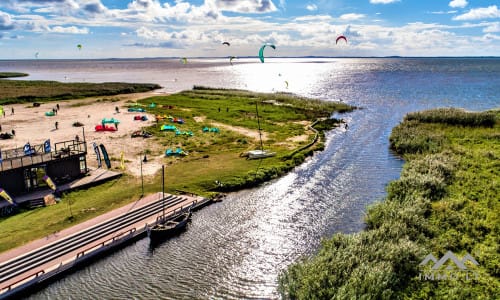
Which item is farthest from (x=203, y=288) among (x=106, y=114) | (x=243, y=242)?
(x=106, y=114)

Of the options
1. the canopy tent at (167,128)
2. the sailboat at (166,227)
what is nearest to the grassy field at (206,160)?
the canopy tent at (167,128)

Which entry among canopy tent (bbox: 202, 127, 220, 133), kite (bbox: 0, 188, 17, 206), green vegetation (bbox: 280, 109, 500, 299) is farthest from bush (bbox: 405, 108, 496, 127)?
kite (bbox: 0, 188, 17, 206)

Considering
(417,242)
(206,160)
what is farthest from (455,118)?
(417,242)

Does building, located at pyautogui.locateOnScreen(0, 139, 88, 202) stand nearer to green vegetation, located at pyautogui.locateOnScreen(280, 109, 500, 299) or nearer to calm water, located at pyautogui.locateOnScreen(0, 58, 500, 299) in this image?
calm water, located at pyautogui.locateOnScreen(0, 58, 500, 299)

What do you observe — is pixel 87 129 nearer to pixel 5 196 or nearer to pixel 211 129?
pixel 211 129

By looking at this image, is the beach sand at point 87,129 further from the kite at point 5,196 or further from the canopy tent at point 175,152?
the kite at point 5,196

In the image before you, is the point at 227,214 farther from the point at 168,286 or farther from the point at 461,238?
the point at 461,238
